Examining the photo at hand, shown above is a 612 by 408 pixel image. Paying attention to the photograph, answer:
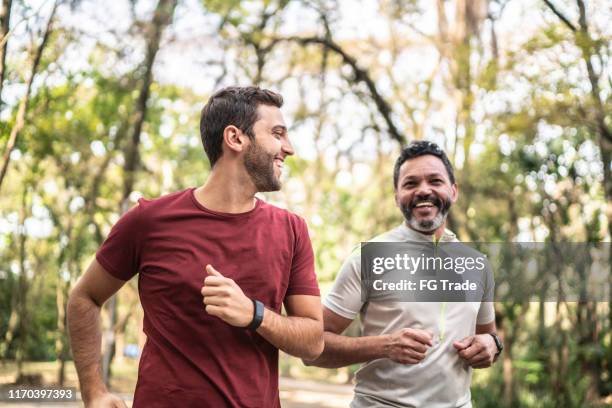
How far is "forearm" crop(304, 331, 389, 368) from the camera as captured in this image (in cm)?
255

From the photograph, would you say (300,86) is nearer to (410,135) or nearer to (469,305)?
(410,135)

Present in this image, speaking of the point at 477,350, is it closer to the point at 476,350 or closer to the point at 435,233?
the point at 476,350

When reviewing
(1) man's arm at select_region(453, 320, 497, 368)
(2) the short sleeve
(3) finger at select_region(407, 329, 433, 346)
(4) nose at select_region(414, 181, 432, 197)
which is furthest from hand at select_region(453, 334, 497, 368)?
(4) nose at select_region(414, 181, 432, 197)

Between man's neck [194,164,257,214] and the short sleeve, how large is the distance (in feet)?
2.39

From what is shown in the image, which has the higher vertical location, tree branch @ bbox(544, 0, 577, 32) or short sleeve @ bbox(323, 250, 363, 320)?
tree branch @ bbox(544, 0, 577, 32)

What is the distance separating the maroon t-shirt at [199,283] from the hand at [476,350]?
0.70 metres

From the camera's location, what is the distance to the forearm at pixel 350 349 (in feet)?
8.37

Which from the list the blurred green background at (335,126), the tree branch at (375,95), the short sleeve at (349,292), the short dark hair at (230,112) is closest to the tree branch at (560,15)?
the blurred green background at (335,126)

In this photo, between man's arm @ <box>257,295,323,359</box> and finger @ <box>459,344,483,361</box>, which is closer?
man's arm @ <box>257,295,323,359</box>

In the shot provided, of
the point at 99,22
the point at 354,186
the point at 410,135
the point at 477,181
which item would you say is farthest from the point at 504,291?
the point at 354,186

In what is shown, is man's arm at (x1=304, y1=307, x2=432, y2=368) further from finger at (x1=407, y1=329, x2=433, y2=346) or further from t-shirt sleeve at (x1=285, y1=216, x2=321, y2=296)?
t-shirt sleeve at (x1=285, y1=216, x2=321, y2=296)

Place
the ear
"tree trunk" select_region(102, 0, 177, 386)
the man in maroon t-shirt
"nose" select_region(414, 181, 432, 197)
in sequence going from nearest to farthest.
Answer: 1. the man in maroon t-shirt
2. the ear
3. "nose" select_region(414, 181, 432, 197)
4. "tree trunk" select_region(102, 0, 177, 386)

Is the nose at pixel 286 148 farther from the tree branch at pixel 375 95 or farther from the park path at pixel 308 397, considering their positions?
the park path at pixel 308 397

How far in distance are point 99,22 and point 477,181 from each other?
25.3ft
